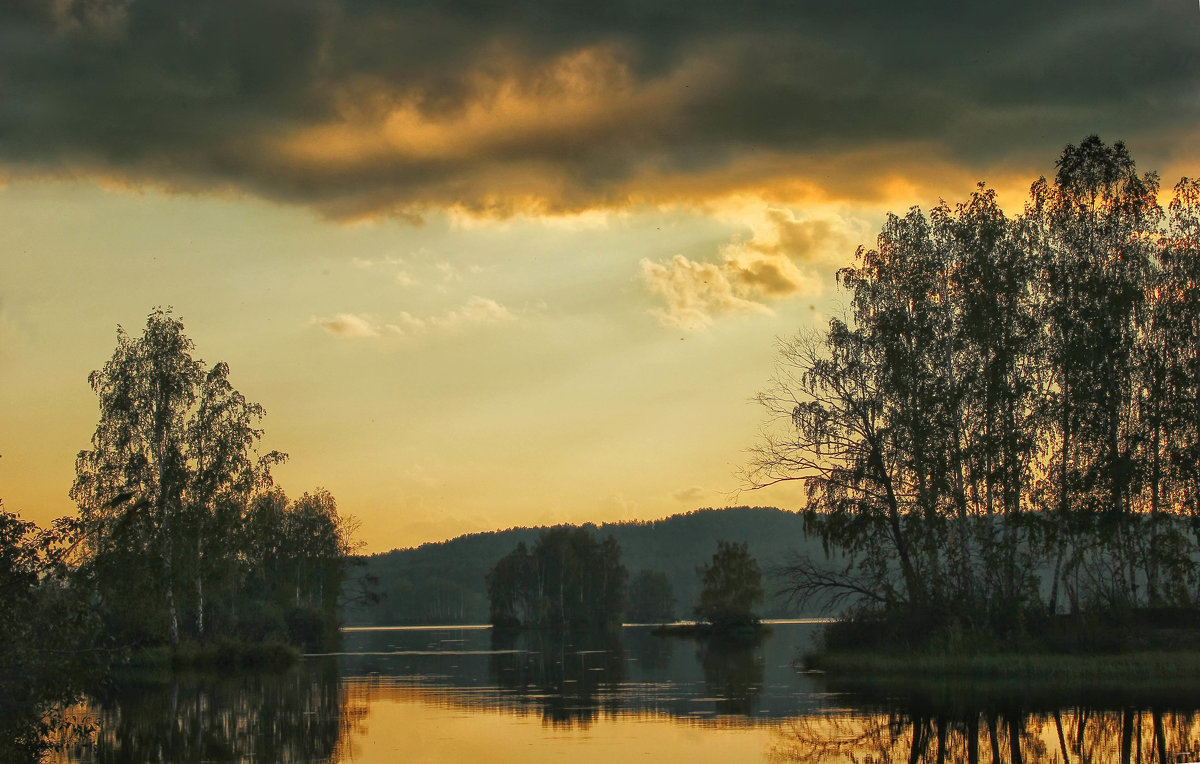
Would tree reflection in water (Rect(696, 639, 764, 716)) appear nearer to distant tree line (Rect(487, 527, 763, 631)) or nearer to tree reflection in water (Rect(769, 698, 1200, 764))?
tree reflection in water (Rect(769, 698, 1200, 764))

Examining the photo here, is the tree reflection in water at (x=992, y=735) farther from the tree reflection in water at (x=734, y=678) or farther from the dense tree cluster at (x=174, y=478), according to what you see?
the dense tree cluster at (x=174, y=478)

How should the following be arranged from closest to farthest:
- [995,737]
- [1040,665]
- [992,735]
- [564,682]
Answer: [995,737] < [992,735] < [1040,665] < [564,682]

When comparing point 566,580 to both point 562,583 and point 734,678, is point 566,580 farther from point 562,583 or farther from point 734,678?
point 734,678

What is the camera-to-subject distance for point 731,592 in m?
102

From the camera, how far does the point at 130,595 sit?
143ft

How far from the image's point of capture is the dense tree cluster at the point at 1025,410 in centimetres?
3700

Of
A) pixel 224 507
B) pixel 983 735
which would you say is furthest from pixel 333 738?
pixel 224 507

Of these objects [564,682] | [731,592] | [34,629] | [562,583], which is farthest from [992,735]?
[562,583]

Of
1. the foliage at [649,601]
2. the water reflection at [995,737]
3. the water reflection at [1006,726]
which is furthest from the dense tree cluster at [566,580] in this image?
the water reflection at [995,737]

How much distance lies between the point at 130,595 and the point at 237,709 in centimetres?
1782

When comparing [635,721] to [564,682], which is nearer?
[635,721]

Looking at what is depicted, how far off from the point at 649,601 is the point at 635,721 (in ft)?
534

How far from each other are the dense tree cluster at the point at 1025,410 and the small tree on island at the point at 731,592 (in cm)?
5949

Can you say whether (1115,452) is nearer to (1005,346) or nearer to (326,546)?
(1005,346)
